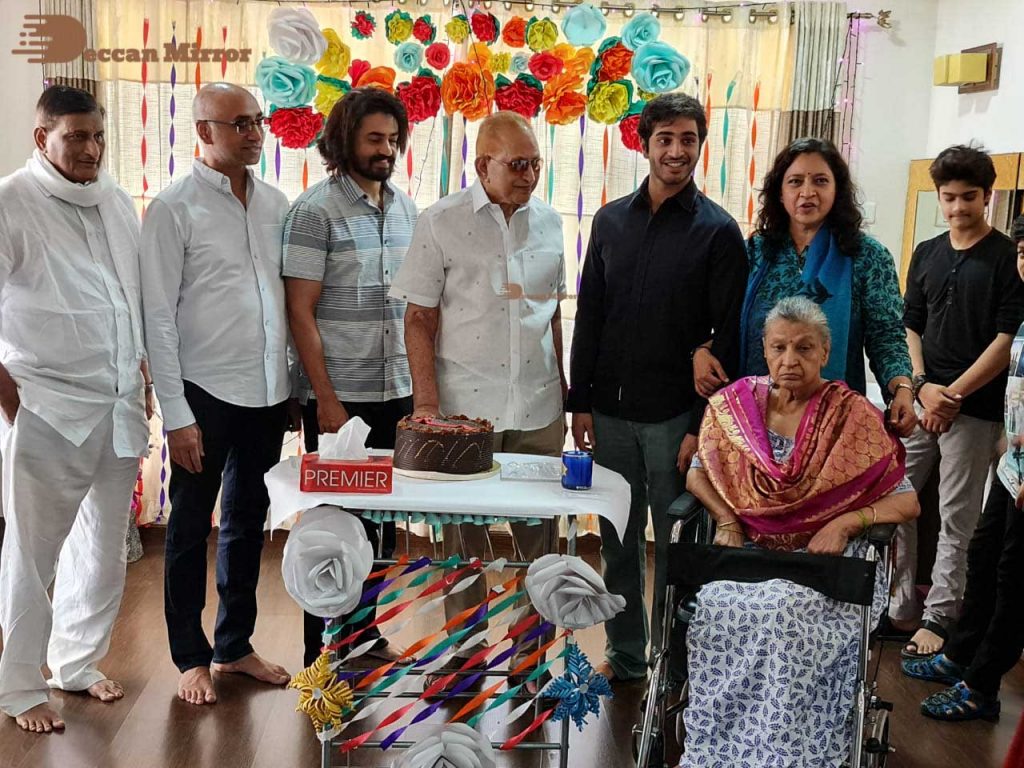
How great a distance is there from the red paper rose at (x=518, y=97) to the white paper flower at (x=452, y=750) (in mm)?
A: 1682

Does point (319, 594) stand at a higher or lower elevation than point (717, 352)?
lower

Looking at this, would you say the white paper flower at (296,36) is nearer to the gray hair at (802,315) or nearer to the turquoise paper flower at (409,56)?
the turquoise paper flower at (409,56)

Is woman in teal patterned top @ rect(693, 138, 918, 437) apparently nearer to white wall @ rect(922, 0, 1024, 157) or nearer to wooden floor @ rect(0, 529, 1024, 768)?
wooden floor @ rect(0, 529, 1024, 768)

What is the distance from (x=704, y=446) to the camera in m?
2.86

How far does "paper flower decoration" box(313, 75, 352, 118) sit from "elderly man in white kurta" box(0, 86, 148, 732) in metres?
0.62

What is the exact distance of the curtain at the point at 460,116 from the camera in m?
4.43

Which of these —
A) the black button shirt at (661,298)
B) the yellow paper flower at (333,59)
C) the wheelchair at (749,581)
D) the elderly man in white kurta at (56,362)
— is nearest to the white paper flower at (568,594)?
the wheelchair at (749,581)

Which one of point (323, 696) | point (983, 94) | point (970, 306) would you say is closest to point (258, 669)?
point (323, 696)

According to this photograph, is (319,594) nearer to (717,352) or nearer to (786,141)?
(717,352)

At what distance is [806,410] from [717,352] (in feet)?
1.18

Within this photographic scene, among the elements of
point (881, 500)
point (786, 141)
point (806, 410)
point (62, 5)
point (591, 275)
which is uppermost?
point (62, 5)

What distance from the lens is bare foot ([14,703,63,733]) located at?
115 inches

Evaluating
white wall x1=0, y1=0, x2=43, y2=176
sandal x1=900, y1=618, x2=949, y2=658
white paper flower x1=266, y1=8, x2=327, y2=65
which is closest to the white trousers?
white paper flower x1=266, y1=8, x2=327, y2=65

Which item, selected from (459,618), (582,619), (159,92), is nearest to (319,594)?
(459,618)
